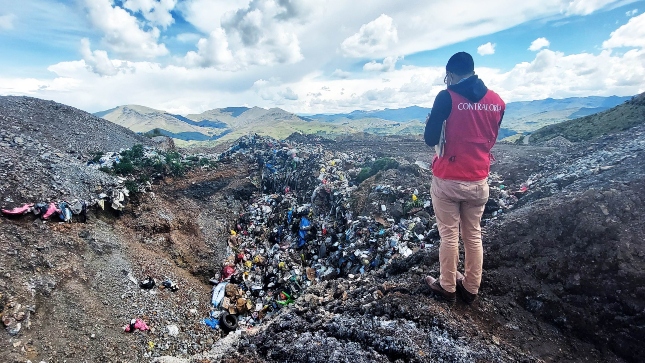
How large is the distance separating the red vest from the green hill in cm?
1985

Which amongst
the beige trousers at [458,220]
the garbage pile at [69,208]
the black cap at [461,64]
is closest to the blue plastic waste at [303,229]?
the garbage pile at [69,208]

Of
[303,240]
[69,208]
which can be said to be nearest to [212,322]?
[303,240]

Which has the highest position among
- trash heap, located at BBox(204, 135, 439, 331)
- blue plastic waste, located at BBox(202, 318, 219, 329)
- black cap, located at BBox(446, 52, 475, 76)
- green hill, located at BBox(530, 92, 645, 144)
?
A: black cap, located at BBox(446, 52, 475, 76)

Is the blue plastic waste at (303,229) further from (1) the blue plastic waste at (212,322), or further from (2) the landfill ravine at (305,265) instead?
(1) the blue plastic waste at (212,322)

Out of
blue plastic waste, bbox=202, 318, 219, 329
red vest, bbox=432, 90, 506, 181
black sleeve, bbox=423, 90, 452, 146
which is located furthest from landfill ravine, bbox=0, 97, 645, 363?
black sleeve, bbox=423, 90, 452, 146

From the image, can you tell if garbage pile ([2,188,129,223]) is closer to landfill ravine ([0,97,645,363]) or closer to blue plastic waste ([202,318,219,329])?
landfill ravine ([0,97,645,363])

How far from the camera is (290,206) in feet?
34.1

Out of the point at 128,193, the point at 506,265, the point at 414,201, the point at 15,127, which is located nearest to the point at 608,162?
the point at 414,201

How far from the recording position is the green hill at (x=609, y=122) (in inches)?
701

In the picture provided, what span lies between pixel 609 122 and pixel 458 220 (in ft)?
78.0

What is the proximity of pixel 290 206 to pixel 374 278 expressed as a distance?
6041 mm

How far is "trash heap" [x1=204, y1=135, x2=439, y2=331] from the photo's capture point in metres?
6.73

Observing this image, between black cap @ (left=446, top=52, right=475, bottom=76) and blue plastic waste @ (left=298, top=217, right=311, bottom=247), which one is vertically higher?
black cap @ (left=446, top=52, right=475, bottom=76)

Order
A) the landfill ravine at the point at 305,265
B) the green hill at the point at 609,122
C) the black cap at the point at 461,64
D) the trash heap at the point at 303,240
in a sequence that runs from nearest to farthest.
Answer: the black cap at the point at 461,64, the landfill ravine at the point at 305,265, the trash heap at the point at 303,240, the green hill at the point at 609,122
